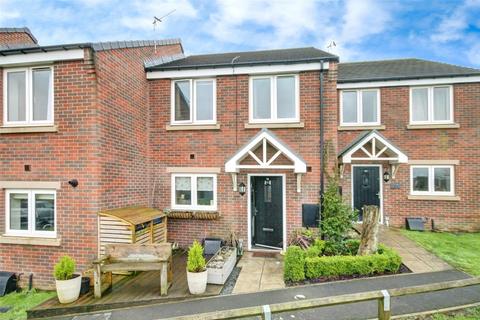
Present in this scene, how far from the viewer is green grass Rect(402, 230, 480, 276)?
7.07 metres

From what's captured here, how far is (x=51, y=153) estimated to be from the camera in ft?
23.1

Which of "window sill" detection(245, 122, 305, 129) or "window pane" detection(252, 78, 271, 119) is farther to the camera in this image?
"window pane" detection(252, 78, 271, 119)

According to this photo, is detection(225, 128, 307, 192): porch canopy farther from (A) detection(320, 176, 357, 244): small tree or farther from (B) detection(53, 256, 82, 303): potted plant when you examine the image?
(B) detection(53, 256, 82, 303): potted plant

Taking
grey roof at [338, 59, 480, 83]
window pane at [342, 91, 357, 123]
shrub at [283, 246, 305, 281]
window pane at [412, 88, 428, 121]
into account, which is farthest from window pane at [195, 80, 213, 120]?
window pane at [412, 88, 428, 121]

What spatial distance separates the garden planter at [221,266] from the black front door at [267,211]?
158 cm

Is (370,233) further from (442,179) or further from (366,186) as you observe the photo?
(442,179)

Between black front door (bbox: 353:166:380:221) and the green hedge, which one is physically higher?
black front door (bbox: 353:166:380:221)

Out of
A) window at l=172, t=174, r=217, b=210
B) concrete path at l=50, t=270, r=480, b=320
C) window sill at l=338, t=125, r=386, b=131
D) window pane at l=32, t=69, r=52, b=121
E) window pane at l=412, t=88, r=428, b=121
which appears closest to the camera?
concrete path at l=50, t=270, r=480, b=320

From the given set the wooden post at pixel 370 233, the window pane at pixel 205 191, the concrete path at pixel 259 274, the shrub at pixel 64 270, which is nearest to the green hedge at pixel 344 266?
the wooden post at pixel 370 233

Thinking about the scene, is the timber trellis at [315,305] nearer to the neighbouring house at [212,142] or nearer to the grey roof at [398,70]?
the neighbouring house at [212,142]

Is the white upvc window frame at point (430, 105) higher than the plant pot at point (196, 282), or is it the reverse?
the white upvc window frame at point (430, 105)

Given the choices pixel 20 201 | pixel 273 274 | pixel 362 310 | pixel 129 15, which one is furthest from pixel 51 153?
pixel 129 15

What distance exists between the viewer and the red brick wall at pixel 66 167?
6.79m

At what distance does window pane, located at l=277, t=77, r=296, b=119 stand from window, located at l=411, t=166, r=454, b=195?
6358 mm
